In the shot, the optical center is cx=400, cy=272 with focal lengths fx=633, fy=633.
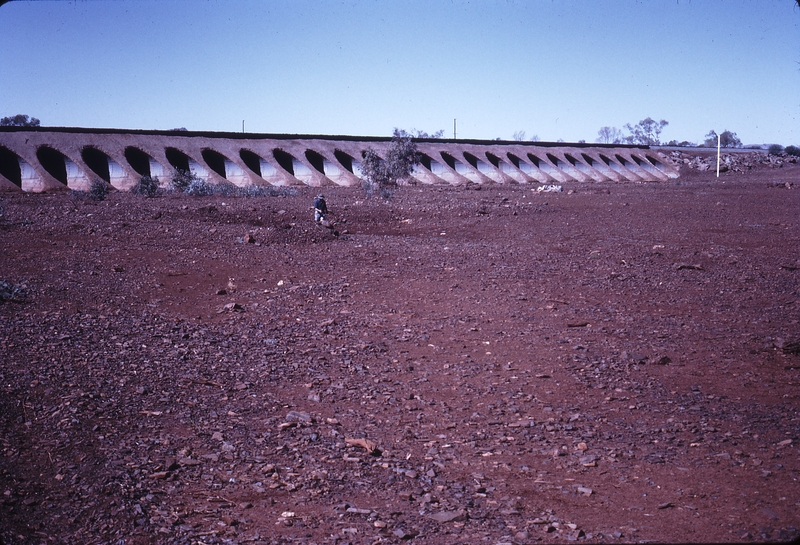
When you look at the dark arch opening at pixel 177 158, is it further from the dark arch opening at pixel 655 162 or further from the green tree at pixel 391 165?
the dark arch opening at pixel 655 162

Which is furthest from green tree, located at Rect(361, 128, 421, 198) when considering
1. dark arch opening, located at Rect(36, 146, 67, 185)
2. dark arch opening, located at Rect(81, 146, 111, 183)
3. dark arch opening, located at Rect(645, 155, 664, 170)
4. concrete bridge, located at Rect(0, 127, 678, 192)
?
dark arch opening, located at Rect(645, 155, 664, 170)

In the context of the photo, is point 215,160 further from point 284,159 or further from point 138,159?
point 138,159

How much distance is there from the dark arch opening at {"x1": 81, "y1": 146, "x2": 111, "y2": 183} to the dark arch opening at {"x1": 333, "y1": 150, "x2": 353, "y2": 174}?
12.8 metres

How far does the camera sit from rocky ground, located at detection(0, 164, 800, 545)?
3703 millimetres

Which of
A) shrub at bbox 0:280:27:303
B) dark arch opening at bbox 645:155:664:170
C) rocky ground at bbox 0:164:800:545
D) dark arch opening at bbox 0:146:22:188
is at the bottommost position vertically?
rocky ground at bbox 0:164:800:545

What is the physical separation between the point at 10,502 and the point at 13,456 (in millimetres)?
633

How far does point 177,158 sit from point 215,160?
211 cm

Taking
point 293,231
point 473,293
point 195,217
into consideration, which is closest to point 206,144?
point 195,217

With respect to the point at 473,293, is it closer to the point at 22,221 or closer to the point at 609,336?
the point at 609,336

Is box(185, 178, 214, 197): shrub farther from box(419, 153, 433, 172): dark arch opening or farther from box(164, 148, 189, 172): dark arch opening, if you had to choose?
box(419, 153, 433, 172): dark arch opening

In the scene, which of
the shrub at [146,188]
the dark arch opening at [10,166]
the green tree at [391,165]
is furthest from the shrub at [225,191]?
the dark arch opening at [10,166]

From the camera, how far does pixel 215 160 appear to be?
3409 centimetres

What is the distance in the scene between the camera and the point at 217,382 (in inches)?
228

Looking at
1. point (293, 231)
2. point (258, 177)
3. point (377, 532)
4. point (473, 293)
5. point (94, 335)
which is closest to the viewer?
point (377, 532)
